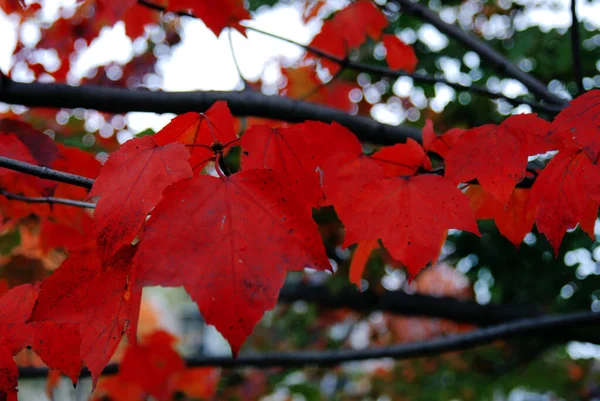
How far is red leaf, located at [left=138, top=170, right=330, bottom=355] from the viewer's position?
29.9 inches

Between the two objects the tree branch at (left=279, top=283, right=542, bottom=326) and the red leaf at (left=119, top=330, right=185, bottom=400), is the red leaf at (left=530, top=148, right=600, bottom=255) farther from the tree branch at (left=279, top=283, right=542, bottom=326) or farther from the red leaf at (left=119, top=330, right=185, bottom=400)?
the tree branch at (left=279, top=283, right=542, bottom=326)

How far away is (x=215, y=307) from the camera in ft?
2.49

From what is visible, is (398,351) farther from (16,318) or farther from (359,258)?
(16,318)

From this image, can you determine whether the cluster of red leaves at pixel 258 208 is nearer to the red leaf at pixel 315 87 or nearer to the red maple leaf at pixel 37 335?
the red maple leaf at pixel 37 335

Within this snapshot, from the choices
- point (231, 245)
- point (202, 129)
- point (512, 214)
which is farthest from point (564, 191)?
point (202, 129)

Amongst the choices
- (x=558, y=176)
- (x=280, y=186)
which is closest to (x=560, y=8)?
(x=558, y=176)

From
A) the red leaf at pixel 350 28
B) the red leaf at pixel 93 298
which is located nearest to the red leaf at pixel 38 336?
the red leaf at pixel 93 298

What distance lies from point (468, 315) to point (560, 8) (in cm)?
218

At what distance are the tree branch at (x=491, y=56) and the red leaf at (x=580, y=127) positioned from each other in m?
0.82

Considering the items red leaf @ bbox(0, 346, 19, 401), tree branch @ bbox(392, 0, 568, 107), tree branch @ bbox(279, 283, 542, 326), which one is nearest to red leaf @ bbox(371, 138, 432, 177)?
tree branch @ bbox(392, 0, 568, 107)

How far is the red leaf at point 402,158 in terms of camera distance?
1312mm

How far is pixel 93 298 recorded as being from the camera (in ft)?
3.01

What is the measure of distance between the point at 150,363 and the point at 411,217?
2.06 meters

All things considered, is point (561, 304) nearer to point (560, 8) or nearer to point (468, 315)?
point (468, 315)
